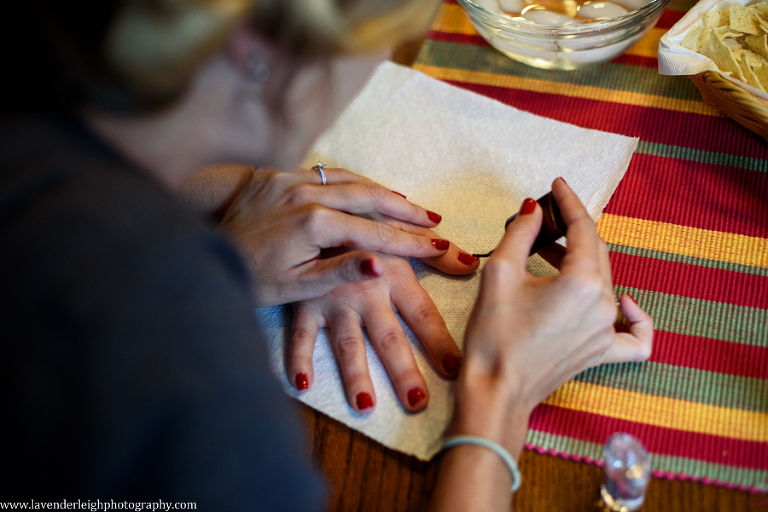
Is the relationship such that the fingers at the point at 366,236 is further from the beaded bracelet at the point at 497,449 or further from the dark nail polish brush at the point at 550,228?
the beaded bracelet at the point at 497,449

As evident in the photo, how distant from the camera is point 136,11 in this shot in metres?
0.45

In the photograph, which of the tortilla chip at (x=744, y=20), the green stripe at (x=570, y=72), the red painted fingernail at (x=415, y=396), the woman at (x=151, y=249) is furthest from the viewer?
the green stripe at (x=570, y=72)

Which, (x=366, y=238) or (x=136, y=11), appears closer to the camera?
(x=136, y=11)

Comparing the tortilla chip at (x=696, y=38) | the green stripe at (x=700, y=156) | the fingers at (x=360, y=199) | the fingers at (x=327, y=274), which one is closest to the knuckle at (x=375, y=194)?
the fingers at (x=360, y=199)

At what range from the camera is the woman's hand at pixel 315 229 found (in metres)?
0.79

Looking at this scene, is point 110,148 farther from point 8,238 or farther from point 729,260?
point 729,260

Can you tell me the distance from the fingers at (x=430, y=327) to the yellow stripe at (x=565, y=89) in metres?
0.46

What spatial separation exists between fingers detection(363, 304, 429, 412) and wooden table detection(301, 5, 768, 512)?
0.07m

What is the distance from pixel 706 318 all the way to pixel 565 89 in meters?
0.48

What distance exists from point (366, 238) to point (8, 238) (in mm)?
444

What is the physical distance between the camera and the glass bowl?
967 millimetres

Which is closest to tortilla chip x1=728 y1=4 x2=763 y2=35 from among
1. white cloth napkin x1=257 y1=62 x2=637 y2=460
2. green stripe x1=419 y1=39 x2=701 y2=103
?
green stripe x1=419 y1=39 x2=701 y2=103

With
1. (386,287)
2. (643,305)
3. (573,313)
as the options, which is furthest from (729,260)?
(386,287)

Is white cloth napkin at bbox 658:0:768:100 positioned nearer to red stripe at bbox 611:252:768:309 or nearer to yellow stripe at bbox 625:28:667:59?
yellow stripe at bbox 625:28:667:59
